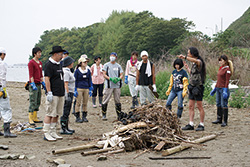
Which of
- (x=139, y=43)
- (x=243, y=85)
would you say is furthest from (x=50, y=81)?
(x=139, y=43)

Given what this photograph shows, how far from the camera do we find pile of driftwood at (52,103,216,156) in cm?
542

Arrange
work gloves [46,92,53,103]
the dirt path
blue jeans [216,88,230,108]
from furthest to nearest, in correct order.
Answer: blue jeans [216,88,230,108] → work gloves [46,92,53,103] → the dirt path

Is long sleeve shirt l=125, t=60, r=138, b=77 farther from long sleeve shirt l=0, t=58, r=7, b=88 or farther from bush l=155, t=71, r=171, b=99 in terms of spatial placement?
long sleeve shirt l=0, t=58, r=7, b=88

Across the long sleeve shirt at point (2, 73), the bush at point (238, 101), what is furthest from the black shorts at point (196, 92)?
the long sleeve shirt at point (2, 73)

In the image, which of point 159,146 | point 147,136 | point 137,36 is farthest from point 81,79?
point 137,36

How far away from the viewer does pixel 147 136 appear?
564cm

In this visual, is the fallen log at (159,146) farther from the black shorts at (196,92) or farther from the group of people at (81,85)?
the black shorts at (196,92)

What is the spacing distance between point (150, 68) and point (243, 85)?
6265 mm

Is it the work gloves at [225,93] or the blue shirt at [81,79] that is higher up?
the blue shirt at [81,79]

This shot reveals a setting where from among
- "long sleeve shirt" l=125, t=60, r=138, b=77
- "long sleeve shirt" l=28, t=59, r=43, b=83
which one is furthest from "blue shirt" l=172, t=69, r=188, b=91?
"long sleeve shirt" l=28, t=59, r=43, b=83

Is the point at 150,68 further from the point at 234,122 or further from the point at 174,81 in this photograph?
the point at 234,122

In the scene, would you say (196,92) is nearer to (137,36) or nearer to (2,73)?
(2,73)

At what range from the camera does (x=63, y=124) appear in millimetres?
7148

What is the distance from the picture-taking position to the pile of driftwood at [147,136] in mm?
5415
